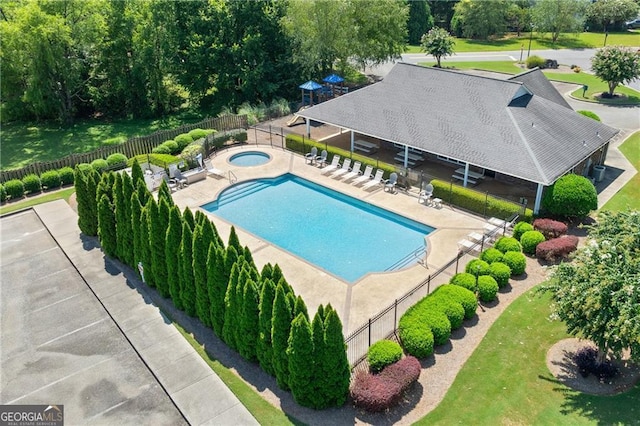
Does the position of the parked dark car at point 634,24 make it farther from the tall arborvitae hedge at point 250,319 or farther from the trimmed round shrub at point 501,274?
the tall arborvitae hedge at point 250,319

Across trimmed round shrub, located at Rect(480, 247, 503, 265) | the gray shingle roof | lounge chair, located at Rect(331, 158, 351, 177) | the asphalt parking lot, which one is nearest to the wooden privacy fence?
the gray shingle roof

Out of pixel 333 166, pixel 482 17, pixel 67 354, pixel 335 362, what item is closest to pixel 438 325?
pixel 335 362

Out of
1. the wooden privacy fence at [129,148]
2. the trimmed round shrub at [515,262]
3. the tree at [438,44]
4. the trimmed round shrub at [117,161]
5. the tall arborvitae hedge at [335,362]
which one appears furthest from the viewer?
the tree at [438,44]

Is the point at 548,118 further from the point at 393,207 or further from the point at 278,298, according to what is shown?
the point at 278,298

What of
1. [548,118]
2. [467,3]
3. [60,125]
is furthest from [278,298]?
[467,3]

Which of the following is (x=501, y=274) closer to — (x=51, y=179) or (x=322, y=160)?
(x=322, y=160)

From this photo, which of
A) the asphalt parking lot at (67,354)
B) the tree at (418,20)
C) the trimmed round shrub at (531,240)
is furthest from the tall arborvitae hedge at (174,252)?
the tree at (418,20)
